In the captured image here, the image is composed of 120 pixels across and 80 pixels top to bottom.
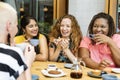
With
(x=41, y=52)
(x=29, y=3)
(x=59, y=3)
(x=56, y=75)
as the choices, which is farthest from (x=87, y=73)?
(x=29, y=3)

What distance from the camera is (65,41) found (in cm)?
299

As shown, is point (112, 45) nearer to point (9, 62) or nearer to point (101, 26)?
point (101, 26)

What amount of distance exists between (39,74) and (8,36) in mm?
943

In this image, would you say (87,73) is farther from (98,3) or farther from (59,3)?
(59,3)

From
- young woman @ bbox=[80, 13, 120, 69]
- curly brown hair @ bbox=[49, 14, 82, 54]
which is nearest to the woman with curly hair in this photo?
curly brown hair @ bbox=[49, 14, 82, 54]

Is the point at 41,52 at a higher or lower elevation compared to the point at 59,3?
lower

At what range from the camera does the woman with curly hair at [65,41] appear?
3031 mm

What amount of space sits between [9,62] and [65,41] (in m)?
1.71

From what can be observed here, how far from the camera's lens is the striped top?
1.30 metres

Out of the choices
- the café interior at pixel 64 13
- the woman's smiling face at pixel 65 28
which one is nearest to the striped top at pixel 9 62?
the café interior at pixel 64 13

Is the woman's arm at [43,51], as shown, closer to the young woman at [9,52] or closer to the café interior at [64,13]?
the café interior at [64,13]

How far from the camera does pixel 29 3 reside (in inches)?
203

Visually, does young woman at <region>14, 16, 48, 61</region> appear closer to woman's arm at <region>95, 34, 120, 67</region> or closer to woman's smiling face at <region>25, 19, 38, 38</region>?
woman's smiling face at <region>25, 19, 38, 38</region>

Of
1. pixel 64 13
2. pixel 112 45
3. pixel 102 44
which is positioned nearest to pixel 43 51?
pixel 102 44
